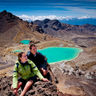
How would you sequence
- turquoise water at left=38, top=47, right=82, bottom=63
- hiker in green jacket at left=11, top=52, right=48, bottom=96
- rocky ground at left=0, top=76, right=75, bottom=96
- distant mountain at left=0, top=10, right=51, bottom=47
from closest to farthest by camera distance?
hiker in green jacket at left=11, top=52, right=48, bottom=96
rocky ground at left=0, top=76, right=75, bottom=96
turquoise water at left=38, top=47, right=82, bottom=63
distant mountain at left=0, top=10, right=51, bottom=47

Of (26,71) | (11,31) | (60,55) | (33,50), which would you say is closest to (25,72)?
(26,71)

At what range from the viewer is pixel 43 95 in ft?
30.3

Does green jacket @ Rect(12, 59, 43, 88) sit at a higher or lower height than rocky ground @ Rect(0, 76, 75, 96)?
higher

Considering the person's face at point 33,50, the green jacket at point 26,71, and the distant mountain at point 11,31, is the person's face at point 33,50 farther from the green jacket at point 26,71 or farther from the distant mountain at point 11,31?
the distant mountain at point 11,31

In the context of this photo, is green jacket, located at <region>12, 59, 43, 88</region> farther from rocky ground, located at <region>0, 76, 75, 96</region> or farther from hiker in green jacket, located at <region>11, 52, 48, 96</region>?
rocky ground, located at <region>0, 76, 75, 96</region>

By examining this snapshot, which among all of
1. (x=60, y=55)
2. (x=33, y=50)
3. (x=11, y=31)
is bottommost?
(x=60, y=55)

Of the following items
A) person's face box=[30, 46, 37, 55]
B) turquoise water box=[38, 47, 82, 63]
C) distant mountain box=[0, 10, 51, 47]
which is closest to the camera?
person's face box=[30, 46, 37, 55]

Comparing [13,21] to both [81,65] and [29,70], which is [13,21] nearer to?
[81,65]

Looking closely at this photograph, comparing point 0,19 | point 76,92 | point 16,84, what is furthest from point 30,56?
point 0,19

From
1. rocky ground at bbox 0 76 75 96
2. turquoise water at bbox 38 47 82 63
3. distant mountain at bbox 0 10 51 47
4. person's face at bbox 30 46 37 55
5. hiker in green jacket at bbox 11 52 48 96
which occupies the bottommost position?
turquoise water at bbox 38 47 82 63

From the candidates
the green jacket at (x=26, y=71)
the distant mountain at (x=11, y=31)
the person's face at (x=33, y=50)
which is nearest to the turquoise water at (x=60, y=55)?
the person's face at (x=33, y=50)

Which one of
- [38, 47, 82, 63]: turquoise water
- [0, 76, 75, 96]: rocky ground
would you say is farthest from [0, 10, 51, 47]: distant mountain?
[0, 76, 75, 96]: rocky ground

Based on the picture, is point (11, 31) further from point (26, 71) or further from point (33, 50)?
point (26, 71)

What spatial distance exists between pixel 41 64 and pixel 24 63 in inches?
96.2
